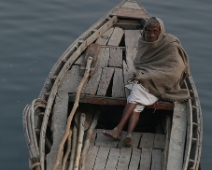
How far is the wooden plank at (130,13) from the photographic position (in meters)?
9.74

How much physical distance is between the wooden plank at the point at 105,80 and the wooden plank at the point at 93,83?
5 cm

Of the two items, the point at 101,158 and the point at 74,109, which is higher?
the point at 74,109

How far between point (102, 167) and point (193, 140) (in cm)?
109

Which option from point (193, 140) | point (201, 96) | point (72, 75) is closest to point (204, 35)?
point (201, 96)

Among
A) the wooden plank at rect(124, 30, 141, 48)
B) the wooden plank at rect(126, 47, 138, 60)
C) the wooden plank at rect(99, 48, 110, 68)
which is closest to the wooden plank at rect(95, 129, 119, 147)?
the wooden plank at rect(99, 48, 110, 68)

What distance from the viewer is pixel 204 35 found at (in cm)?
1184

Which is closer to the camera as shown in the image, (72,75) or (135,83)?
(135,83)

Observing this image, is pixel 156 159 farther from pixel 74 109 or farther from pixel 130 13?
pixel 130 13

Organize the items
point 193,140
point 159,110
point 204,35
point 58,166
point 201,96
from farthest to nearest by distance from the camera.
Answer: point 204,35, point 201,96, point 159,110, point 193,140, point 58,166

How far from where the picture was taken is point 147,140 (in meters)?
6.67

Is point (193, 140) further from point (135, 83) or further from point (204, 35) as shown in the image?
point (204, 35)

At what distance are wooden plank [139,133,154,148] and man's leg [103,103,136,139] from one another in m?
0.31

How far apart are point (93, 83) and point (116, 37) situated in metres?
1.90

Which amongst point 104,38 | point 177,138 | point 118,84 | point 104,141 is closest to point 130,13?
point 104,38
